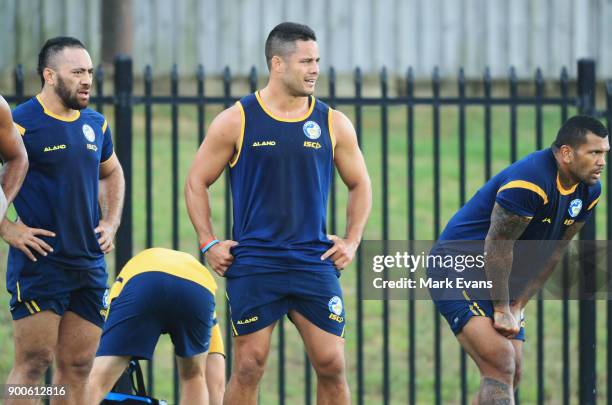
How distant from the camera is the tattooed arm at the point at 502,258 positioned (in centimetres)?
698

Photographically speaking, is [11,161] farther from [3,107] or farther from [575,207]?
[575,207]

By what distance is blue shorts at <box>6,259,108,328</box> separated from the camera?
22.0 feet

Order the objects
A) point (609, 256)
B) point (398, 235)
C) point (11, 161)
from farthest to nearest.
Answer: point (398, 235) → point (609, 256) → point (11, 161)

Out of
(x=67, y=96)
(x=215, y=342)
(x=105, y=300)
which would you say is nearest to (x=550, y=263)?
(x=215, y=342)

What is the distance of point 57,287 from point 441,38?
9356 mm

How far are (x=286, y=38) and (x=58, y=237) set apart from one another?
1.48 metres

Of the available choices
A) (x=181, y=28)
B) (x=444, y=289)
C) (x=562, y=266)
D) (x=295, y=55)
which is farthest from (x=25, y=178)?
(x=181, y=28)

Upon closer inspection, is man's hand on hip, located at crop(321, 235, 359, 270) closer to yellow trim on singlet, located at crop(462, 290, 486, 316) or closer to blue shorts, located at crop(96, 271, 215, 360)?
blue shorts, located at crop(96, 271, 215, 360)

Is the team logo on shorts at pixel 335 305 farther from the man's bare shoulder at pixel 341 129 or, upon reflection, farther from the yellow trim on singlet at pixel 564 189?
the yellow trim on singlet at pixel 564 189

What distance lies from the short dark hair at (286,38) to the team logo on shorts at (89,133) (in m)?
0.98

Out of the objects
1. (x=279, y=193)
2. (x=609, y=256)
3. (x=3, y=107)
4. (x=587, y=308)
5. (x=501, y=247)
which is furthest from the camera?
(x=587, y=308)

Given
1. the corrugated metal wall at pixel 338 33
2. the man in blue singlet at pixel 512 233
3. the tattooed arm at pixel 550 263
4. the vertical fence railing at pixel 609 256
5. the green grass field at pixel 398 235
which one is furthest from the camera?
the corrugated metal wall at pixel 338 33

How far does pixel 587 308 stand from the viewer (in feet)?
28.8

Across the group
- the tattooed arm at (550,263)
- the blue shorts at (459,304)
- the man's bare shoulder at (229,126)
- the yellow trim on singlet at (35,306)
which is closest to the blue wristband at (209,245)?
the man's bare shoulder at (229,126)
